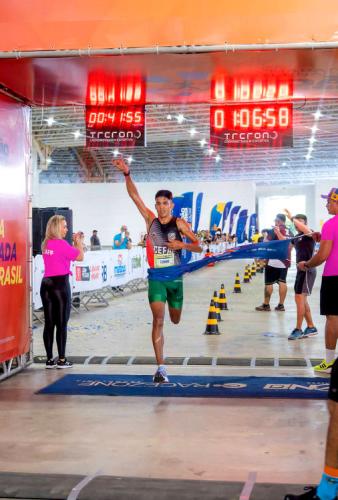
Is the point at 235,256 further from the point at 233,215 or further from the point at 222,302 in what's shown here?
the point at 233,215

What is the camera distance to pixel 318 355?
343 inches

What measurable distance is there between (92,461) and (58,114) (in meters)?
26.7

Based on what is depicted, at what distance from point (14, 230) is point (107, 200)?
104ft

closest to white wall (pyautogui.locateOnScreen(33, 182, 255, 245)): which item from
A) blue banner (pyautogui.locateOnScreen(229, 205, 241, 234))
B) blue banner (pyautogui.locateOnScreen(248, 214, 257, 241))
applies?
blue banner (pyautogui.locateOnScreen(229, 205, 241, 234))

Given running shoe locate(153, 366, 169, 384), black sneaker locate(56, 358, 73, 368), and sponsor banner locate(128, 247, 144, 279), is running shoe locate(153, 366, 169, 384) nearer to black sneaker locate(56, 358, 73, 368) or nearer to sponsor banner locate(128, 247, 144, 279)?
black sneaker locate(56, 358, 73, 368)

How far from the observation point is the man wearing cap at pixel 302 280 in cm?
942

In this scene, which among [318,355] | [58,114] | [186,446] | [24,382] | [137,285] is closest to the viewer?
[186,446]

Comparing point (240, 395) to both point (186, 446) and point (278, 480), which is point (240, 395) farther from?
point (278, 480)

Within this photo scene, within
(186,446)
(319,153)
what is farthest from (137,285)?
(319,153)

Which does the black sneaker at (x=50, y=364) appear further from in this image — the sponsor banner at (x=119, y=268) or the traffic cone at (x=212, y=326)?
the sponsor banner at (x=119, y=268)

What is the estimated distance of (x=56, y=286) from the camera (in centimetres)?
781

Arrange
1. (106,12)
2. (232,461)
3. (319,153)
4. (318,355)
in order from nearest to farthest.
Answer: (232,461) < (106,12) < (318,355) < (319,153)

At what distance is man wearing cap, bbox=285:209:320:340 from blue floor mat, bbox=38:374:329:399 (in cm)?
247

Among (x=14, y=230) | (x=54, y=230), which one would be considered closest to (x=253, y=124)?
(x=54, y=230)
